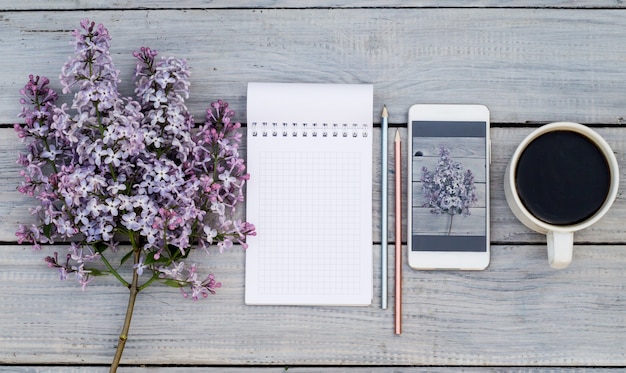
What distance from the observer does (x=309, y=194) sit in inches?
30.2

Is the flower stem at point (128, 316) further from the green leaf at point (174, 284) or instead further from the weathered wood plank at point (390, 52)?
the weathered wood plank at point (390, 52)

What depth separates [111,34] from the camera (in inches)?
30.6

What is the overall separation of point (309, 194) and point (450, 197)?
17 cm

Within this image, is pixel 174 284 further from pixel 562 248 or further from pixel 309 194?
pixel 562 248

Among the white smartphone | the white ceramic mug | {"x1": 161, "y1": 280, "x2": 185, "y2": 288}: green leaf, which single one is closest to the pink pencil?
the white smartphone

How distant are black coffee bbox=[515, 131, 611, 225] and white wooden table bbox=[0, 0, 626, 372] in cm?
7

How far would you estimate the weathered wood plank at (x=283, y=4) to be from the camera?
780mm

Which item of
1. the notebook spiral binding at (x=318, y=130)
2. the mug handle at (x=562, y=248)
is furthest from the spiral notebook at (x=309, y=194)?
the mug handle at (x=562, y=248)

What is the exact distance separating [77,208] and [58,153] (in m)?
0.07

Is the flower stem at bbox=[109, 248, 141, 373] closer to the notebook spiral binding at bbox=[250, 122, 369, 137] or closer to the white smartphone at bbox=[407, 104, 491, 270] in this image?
the notebook spiral binding at bbox=[250, 122, 369, 137]

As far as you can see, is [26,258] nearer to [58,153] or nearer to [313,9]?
[58,153]

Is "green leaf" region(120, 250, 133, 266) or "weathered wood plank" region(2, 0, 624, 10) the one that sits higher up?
"weathered wood plank" region(2, 0, 624, 10)

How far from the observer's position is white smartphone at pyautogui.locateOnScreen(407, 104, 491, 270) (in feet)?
2.47

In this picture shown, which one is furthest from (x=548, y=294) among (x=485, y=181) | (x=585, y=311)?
(x=485, y=181)
